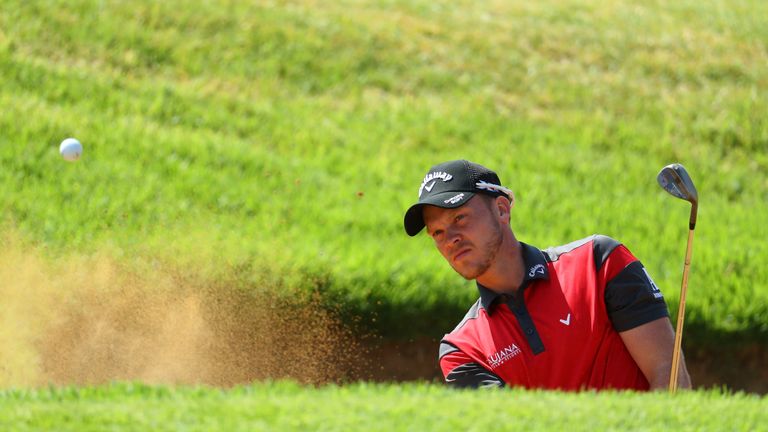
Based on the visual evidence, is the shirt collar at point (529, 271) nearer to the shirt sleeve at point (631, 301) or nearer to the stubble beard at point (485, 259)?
the stubble beard at point (485, 259)

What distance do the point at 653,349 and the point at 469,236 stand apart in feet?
3.20

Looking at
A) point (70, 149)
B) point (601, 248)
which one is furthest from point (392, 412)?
point (70, 149)

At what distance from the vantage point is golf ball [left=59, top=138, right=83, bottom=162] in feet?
33.9

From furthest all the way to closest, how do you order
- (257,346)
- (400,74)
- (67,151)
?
(400,74)
(67,151)
(257,346)

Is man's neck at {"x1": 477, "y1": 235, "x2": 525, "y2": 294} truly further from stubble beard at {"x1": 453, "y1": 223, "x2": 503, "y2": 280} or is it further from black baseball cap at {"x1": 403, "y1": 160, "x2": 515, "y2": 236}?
black baseball cap at {"x1": 403, "y1": 160, "x2": 515, "y2": 236}

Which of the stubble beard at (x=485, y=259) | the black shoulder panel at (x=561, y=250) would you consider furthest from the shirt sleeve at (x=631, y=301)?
the stubble beard at (x=485, y=259)

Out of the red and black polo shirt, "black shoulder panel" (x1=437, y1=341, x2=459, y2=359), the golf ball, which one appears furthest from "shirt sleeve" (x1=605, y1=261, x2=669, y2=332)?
the golf ball

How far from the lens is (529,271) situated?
5250 mm

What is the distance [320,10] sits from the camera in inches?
676

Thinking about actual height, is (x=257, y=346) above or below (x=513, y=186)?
below

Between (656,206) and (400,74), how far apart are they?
491 centimetres

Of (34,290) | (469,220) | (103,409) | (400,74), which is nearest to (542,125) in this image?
(400,74)

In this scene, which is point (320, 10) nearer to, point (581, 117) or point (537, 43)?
point (537, 43)

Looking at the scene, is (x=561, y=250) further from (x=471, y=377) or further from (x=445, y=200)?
(x=471, y=377)
